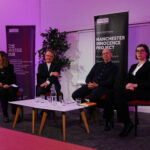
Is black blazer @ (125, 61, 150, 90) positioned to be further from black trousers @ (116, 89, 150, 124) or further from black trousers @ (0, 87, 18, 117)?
black trousers @ (0, 87, 18, 117)

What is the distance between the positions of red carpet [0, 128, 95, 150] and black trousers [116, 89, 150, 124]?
8.10 feet

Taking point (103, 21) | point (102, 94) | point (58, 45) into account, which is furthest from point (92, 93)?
point (58, 45)

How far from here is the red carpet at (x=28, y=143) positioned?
0.78m

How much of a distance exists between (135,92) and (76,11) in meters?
3.32

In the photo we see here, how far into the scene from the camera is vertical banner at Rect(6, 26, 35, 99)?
6031 mm

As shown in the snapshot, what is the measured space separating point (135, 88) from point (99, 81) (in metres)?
0.91

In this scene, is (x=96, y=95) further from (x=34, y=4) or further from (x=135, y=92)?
(x=34, y=4)

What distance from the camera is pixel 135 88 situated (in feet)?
11.0

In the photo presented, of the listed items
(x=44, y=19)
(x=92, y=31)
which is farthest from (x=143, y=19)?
(x=44, y=19)

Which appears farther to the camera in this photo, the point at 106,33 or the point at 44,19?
the point at 44,19

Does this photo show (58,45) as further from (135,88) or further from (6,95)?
(135,88)

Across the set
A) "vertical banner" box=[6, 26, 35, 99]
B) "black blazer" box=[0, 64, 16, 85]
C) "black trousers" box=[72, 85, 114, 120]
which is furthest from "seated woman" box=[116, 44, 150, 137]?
"vertical banner" box=[6, 26, 35, 99]

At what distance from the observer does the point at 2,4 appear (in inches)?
266

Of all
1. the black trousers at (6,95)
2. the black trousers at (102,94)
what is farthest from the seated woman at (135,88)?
the black trousers at (6,95)
